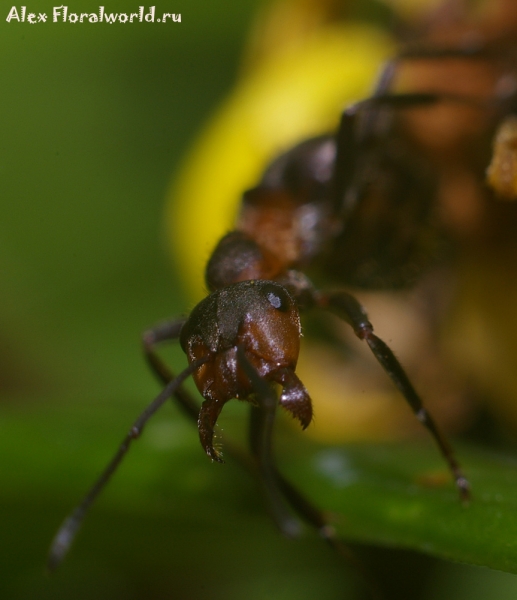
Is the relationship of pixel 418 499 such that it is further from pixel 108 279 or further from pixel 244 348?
pixel 108 279

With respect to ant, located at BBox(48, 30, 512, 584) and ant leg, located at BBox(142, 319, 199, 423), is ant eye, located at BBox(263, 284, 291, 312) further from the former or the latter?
ant leg, located at BBox(142, 319, 199, 423)

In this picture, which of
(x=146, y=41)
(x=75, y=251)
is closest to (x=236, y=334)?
(x=75, y=251)

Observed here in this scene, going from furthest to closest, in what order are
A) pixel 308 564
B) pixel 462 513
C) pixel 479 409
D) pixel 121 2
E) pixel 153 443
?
pixel 121 2, pixel 479 409, pixel 308 564, pixel 153 443, pixel 462 513

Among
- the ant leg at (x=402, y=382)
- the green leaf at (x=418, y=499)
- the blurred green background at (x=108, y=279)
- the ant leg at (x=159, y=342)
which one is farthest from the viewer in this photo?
the blurred green background at (x=108, y=279)

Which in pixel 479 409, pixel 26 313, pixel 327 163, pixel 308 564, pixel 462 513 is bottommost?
pixel 308 564

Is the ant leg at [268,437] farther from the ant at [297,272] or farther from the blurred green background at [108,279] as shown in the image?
the blurred green background at [108,279]

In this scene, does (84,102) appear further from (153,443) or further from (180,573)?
(180,573)

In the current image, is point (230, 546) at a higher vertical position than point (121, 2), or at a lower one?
lower

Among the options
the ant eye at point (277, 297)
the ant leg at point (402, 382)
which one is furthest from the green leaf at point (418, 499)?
the ant eye at point (277, 297)
